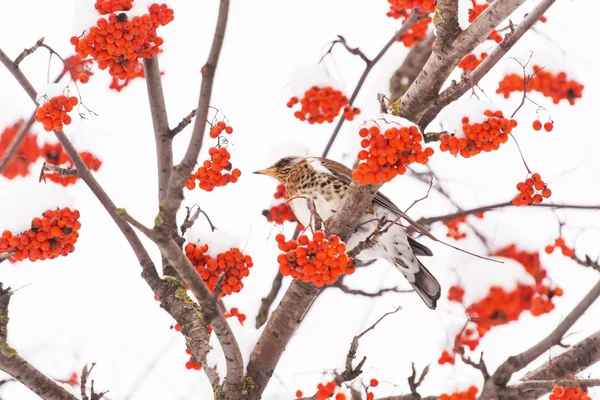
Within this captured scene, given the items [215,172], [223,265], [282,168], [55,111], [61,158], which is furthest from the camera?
[282,168]

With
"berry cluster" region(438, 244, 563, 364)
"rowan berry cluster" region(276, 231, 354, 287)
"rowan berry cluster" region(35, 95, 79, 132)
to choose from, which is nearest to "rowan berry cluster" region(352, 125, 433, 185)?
"rowan berry cluster" region(276, 231, 354, 287)

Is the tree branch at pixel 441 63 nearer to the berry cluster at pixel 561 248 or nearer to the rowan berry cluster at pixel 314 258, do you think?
the rowan berry cluster at pixel 314 258

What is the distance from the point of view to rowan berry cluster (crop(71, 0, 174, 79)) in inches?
91.1

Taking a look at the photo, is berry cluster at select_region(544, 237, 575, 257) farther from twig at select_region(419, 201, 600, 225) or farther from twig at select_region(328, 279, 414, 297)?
twig at select_region(328, 279, 414, 297)

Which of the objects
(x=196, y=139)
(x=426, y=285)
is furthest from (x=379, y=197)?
(x=196, y=139)

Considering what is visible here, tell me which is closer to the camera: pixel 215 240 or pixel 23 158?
pixel 215 240

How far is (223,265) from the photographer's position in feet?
9.37

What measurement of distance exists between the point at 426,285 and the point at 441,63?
1.63m

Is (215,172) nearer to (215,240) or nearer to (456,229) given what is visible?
(215,240)

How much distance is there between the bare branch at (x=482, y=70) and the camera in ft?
8.34

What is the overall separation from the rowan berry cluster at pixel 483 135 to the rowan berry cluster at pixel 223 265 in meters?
1.04

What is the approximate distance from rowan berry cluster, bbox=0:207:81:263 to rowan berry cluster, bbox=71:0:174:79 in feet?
2.14

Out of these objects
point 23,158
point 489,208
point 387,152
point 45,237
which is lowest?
point 387,152

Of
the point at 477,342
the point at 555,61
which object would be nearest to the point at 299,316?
the point at 477,342
